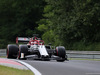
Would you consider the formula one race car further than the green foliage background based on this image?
No

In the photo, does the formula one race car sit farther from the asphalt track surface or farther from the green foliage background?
the green foliage background

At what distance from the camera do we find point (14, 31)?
194 ft

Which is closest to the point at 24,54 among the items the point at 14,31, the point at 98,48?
the point at 98,48

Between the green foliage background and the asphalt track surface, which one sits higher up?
the green foliage background

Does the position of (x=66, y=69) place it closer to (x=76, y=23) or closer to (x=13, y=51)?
(x=13, y=51)

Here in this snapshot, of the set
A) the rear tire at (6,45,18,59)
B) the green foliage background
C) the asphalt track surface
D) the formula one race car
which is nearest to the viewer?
the asphalt track surface

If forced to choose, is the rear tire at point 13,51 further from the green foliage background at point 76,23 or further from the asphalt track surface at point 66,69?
the green foliage background at point 76,23

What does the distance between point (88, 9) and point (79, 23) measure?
2.04 meters

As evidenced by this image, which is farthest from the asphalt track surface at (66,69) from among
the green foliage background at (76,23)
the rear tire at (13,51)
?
the green foliage background at (76,23)

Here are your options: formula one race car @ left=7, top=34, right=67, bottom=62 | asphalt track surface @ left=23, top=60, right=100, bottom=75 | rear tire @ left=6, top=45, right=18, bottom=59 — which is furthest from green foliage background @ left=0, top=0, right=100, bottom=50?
asphalt track surface @ left=23, top=60, right=100, bottom=75

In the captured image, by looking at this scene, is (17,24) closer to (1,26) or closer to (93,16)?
Result: (1,26)

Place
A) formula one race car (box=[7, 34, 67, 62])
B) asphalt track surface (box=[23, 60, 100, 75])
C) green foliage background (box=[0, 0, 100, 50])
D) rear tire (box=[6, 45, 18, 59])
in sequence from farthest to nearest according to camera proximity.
Result: green foliage background (box=[0, 0, 100, 50]) → rear tire (box=[6, 45, 18, 59]) → formula one race car (box=[7, 34, 67, 62]) → asphalt track surface (box=[23, 60, 100, 75])

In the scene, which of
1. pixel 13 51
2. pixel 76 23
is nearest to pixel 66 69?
pixel 13 51

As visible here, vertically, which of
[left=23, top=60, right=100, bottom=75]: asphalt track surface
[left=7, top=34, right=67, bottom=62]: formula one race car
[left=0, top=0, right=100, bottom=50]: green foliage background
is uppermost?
[left=0, top=0, right=100, bottom=50]: green foliage background
